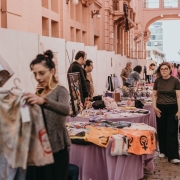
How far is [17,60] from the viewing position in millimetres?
8617

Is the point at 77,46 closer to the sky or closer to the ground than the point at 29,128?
closer to the sky

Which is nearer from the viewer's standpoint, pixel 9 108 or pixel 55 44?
pixel 9 108

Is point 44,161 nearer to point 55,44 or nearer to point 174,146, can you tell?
point 174,146

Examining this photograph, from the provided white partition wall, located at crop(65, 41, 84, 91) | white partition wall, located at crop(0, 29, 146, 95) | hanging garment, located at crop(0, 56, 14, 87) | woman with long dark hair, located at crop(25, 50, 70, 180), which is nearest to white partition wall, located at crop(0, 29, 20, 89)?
white partition wall, located at crop(0, 29, 146, 95)

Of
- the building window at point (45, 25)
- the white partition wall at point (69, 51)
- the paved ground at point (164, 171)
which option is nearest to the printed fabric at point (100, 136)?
the paved ground at point (164, 171)

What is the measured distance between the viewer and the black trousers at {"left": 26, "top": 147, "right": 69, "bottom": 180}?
4008mm


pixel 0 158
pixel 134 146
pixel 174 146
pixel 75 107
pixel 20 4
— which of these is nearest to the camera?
pixel 0 158

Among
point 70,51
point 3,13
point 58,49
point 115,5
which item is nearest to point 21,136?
point 58,49

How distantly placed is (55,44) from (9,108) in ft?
22.6

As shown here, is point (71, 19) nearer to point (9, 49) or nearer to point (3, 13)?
point (3, 13)

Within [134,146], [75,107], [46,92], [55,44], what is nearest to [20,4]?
[55,44]

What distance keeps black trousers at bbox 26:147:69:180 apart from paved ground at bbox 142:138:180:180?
2953 millimetres

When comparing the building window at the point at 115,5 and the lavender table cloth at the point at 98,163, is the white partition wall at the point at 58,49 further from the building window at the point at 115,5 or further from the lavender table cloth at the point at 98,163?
the building window at the point at 115,5

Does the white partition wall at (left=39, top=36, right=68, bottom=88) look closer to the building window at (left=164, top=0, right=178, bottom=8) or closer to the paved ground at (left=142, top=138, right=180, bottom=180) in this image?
the paved ground at (left=142, top=138, right=180, bottom=180)
